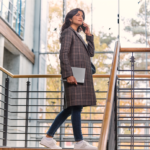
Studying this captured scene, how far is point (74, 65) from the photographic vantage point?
2.88 m

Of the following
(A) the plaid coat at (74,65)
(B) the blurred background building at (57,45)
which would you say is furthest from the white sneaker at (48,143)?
(B) the blurred background building at (57,45)

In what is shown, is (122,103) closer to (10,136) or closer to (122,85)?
(122,85)

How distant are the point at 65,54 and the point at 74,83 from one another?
26 cm

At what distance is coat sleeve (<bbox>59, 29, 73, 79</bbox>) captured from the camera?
2.79 m

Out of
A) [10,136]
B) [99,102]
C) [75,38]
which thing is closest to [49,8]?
[99,102]

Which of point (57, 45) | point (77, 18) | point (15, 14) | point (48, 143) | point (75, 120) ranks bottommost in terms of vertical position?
point (48, 143)

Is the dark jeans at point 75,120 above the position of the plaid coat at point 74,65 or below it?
below

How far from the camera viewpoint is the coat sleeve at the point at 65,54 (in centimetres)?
279

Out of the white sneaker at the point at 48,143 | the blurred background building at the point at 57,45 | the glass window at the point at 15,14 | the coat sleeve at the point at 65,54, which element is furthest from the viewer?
the blurred background building at the point at 57,45

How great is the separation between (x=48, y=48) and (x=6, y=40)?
242 centimetres

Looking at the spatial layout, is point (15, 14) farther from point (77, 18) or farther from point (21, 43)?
point (77, 18)

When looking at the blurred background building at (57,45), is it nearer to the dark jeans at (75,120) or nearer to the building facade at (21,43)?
the building facade at (21,43)

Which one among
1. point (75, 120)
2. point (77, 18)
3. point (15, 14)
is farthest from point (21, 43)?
point (75, 120)

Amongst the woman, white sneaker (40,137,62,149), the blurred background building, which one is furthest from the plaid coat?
the blurred background building
